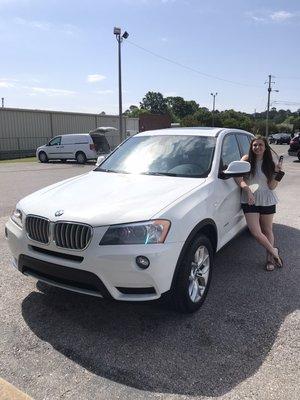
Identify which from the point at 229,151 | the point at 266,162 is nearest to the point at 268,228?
the point at 266,162

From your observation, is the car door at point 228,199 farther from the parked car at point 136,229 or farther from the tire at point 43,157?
the tire at point 43,157

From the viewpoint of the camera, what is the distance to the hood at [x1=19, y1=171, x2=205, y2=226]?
135 inches

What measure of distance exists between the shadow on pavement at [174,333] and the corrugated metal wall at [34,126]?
23519 millimetres

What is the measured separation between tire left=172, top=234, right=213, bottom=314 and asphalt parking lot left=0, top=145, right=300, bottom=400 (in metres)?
0.16

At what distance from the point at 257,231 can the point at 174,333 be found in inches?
78.7

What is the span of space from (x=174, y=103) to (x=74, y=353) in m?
135

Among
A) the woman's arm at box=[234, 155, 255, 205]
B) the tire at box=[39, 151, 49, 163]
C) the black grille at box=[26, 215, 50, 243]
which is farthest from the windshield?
the tire at box=[39, 151, 49, 163]

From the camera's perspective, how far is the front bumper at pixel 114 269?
3.25 meters

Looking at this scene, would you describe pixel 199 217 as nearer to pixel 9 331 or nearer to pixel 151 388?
pixel 151 388

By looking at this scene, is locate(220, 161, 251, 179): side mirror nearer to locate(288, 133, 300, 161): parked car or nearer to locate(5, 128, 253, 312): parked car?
locate(5, 128, 253, 312): parked car

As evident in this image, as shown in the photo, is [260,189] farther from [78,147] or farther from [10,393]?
[78,147]

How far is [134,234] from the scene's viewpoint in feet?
10.9

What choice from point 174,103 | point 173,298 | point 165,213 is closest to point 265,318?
point 173,298

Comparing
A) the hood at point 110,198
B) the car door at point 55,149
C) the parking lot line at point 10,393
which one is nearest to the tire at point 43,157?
the car door at point 55,149
